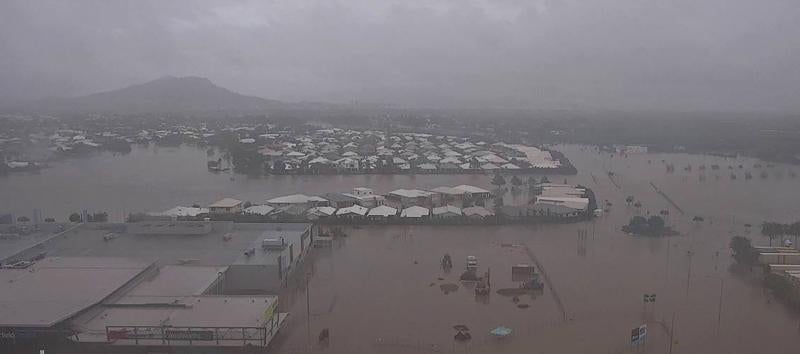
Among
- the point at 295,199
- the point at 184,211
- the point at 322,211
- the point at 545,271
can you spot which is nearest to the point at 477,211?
the point at 322,211

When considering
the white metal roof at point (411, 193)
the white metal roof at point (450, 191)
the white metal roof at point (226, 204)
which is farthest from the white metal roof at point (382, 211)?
the white metal roof at point (226, 204)

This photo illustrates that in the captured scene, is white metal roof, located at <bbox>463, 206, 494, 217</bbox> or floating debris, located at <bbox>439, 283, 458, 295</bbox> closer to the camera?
floating debris, located at <bbox>439, 283, 458, 295</bbox>

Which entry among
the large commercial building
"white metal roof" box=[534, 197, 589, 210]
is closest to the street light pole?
"white metal roof" box=[534, 197, 589, 210]

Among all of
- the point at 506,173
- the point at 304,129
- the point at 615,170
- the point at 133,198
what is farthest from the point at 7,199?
the point at 304,129

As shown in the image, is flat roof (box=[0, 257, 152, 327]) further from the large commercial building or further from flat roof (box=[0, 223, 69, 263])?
flat roof (box=[0, 223, 69, 263])

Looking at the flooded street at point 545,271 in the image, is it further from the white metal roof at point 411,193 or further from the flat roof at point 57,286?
the flat roof at point 57,286

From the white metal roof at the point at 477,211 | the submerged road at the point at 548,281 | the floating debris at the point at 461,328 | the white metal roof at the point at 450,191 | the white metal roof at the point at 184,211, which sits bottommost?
the floating debris at the point at 461,328
